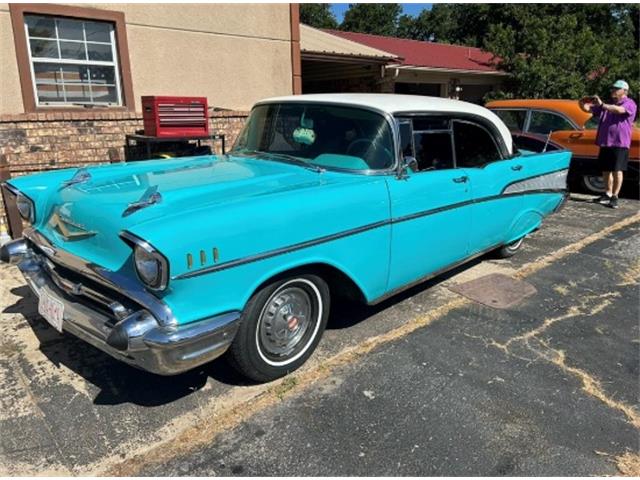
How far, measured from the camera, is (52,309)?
110 inches

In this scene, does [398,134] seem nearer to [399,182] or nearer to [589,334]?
[399,182]

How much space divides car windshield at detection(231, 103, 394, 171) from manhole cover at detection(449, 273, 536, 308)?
1590mm

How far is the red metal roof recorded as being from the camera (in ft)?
55.3

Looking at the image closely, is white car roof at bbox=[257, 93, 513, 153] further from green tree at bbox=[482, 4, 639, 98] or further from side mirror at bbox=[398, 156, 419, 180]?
green tree at bbox=[482, 4, 639, 98]

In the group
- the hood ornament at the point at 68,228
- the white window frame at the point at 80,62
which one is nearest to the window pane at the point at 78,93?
the white window frame at the point at 80,62

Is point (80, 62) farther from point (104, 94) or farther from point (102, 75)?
point (104, 94)

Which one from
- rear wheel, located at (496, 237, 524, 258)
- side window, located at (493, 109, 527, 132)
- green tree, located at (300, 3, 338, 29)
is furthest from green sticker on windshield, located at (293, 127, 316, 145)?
green tree, located at (300, 3, 338, 29)

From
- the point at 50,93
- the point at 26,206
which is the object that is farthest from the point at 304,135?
the point at 50,93

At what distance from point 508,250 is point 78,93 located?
19.4 feet

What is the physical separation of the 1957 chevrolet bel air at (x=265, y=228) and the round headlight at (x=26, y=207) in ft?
0.04

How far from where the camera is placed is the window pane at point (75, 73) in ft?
22.1

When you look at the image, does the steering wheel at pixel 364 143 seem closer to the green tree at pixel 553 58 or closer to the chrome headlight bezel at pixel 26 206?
the chrome headlight bezel at pixel 26 206

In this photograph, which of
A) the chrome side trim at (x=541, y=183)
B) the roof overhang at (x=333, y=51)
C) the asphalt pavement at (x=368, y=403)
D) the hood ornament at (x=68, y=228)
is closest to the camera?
the asphalt pavement at (x=368, y=403)

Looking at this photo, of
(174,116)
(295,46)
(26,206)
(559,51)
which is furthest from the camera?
(559,51)
